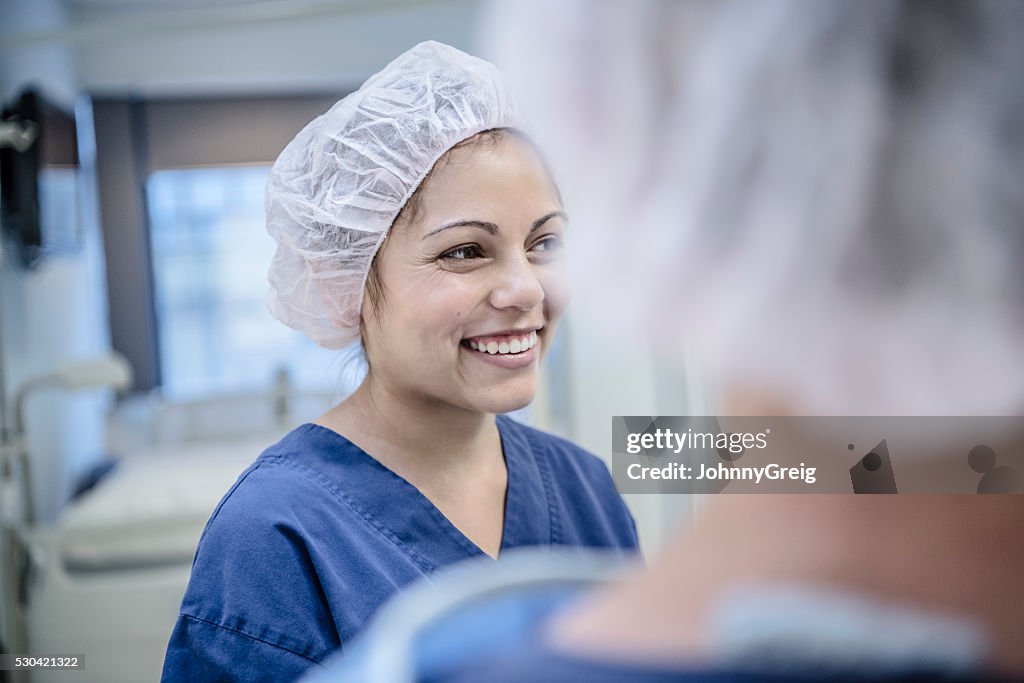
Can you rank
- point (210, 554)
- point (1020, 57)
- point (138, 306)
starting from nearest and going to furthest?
point (1020, 57), point (210, 554), point (138, 306)

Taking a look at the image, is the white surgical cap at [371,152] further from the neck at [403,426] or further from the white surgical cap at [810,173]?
the white surgical cap at [810,173]

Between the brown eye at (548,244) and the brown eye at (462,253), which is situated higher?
the brown eye at (548,244)

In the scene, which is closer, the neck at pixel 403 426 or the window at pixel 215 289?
the neck at pixel 403 426

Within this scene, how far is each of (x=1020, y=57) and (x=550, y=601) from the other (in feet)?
0.81

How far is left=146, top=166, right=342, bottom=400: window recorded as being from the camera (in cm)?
267

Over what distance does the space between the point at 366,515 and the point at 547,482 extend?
237 mm

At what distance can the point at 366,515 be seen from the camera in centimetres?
82

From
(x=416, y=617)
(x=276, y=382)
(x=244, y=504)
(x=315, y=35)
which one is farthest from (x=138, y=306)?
(x=416, y=617)

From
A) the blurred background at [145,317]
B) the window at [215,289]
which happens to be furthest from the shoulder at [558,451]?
the window at [215,289]

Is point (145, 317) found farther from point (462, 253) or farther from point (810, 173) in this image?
point (810, 173)

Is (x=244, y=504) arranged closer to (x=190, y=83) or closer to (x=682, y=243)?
(x=682, y=243)

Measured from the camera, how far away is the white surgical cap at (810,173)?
0.86ft

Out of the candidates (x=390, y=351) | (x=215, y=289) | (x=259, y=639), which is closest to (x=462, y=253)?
(x=390, y=351)

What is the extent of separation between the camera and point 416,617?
30cm
